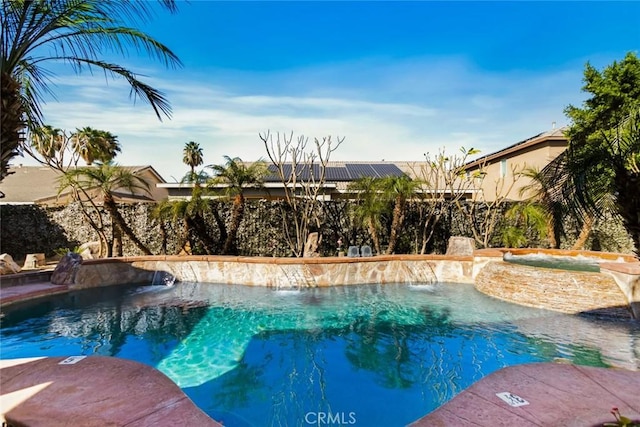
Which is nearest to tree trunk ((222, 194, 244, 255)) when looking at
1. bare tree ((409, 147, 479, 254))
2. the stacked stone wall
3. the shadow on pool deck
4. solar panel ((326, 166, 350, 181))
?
the stacked stone wall

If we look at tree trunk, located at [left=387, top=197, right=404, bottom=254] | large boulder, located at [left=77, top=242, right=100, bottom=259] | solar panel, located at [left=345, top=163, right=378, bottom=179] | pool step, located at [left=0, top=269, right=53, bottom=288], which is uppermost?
solar panel, located at [left=345, top=163, right=378, bottom=179]

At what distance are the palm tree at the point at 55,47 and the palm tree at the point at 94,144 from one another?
70.0 ft

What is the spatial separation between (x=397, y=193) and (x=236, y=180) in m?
6.70

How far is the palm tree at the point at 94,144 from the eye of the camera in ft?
79.6

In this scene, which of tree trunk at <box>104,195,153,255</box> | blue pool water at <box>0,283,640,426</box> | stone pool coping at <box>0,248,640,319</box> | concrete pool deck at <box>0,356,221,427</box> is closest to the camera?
concrete pool deck at <box>0,356,221,427</box>

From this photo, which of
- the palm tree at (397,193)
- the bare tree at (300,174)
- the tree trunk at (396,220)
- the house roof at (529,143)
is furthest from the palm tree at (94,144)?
the house roof at (529,143)

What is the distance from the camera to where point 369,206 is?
13.2 meters

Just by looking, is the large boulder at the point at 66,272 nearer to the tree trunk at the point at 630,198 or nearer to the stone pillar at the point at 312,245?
the stone pillar at the point at 312,245

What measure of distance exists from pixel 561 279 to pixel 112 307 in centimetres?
1188

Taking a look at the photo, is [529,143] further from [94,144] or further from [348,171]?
[94,144]

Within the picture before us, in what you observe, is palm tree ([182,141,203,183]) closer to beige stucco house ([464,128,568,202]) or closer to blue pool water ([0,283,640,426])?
blue pool water ([0,283,640,426])

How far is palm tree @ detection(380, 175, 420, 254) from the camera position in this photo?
1299 cm

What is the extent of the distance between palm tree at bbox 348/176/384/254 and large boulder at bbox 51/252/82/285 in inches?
408

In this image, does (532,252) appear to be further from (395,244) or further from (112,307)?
(112,307)
